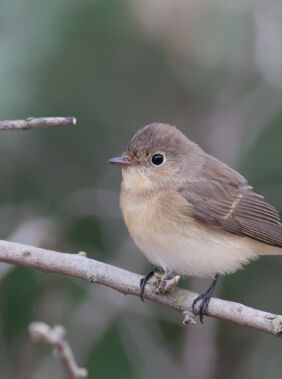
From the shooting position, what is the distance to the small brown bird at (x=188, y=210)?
3.91 m

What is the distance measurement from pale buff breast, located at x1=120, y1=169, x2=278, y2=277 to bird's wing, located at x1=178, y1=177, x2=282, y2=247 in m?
0.09

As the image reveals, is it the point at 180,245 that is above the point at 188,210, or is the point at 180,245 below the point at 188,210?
below

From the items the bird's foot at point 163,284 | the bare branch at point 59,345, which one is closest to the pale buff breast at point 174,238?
the bird's foot at point 163,284

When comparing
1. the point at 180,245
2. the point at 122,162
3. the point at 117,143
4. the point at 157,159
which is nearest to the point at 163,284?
the point at 180,245

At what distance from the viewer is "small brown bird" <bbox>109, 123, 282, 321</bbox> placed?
3.91m

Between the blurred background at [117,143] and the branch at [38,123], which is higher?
the branch at [38,123]

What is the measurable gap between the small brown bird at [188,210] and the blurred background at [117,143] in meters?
1.01

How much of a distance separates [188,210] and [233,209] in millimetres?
495

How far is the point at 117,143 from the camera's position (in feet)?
18.7

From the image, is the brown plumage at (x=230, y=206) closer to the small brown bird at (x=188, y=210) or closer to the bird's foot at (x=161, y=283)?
the small brown bird at (x=188, y=210)

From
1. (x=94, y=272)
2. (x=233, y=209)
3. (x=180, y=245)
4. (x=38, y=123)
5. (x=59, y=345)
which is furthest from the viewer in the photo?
(x=233, y=209)

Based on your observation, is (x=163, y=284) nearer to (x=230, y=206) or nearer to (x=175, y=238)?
(x=175, y=238)

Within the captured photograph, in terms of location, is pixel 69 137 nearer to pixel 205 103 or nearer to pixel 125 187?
pixel 205 103

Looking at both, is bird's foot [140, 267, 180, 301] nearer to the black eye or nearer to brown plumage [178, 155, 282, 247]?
brown plumage [178, 155, 282, 247]
